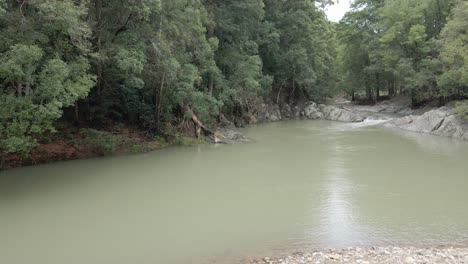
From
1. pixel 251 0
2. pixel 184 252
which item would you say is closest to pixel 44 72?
pixel 184 252

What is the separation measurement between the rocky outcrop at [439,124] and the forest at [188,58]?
231cm

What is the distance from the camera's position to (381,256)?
6.61m

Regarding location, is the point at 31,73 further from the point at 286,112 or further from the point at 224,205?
the point at 286,112

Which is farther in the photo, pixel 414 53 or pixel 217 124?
pixel 414 53

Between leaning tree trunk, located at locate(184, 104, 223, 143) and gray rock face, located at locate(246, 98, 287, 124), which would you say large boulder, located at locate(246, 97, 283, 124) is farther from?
leaning tree trunk, located at locate(184, 104, 223, 143)

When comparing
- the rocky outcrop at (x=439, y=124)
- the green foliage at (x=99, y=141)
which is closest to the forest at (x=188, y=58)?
the green foliage at (x=99, y=141)

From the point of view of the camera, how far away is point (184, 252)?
714cm

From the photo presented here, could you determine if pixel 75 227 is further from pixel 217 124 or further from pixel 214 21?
pixel 214 21

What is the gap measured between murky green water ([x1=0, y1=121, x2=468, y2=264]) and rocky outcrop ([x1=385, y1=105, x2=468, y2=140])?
4976 millimetres

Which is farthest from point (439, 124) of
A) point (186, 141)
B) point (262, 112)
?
point (186, 141)

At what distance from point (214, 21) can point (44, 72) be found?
17.4 meters

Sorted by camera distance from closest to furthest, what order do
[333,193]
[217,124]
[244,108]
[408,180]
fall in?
[333,193] → [408,180] → [217,124] → [244,108]

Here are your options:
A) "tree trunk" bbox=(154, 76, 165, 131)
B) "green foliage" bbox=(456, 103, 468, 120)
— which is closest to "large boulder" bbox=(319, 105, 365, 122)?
"green foliage" bbox=(456, 103, 468, 120)

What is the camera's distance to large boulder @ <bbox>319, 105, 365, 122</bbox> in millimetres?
32775
